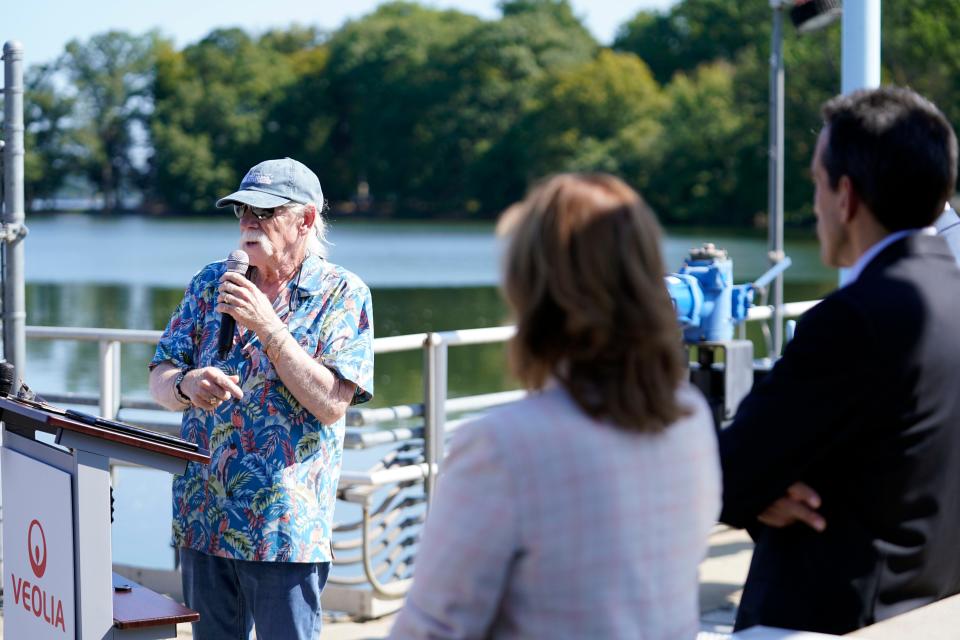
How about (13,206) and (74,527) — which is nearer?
(74,527)

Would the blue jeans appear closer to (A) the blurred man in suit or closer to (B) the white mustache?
(B) the white mustache

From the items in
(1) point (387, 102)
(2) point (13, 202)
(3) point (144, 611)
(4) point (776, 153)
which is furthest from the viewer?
(1) point (387, 102)

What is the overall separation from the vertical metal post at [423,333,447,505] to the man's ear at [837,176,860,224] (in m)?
3.21

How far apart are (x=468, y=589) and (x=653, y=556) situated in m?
0.26

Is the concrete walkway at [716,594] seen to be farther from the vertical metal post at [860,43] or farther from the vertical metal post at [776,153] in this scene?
the vertical metal post at [860,43]

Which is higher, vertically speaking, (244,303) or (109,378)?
(244,303)

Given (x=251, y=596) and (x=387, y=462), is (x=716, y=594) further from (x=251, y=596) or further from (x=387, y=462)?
(x=251, y=596)

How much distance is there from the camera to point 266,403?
3.16m

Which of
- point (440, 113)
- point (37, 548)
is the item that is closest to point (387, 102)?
point (440, 113)

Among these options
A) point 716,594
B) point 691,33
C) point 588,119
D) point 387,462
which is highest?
point 691,33

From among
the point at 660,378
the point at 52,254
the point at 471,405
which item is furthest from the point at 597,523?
the point at 52,254

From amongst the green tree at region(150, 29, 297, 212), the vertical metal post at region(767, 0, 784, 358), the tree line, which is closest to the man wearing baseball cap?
the vertical metal post at region(767, 0, 784, 358)

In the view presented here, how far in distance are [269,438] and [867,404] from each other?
1604mm

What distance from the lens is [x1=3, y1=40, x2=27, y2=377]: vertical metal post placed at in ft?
14.4
